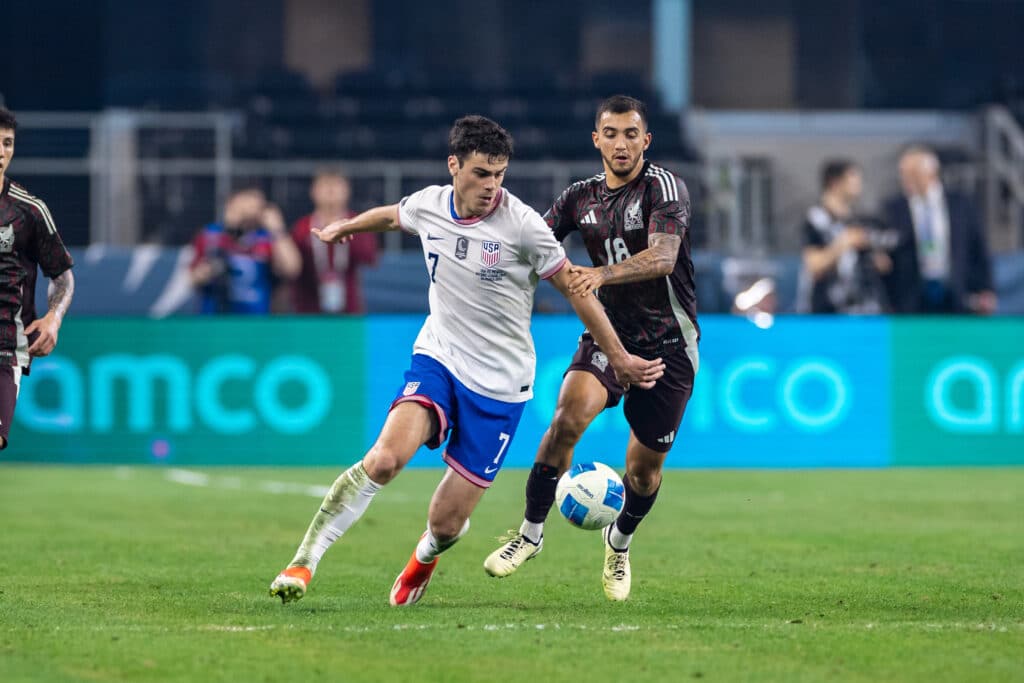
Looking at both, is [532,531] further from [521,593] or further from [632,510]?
[632,510]

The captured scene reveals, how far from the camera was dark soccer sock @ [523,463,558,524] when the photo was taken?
846 cm

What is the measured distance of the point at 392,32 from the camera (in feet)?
94.6

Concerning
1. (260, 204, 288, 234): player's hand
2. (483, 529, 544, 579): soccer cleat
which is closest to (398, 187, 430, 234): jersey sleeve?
(483, 529, 544, 579): soccer cleat

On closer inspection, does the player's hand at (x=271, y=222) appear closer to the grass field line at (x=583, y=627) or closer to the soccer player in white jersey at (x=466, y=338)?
the soccer player in white jersey at (x=466, y=338)

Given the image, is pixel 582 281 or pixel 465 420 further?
pixel 465 420

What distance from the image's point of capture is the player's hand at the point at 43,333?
8141 millimetres

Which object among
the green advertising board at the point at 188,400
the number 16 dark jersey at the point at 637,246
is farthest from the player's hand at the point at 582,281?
the green advertising board at the point at 188,400

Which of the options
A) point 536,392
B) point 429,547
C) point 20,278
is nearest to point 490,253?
point 429,547

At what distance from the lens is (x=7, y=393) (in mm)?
8094

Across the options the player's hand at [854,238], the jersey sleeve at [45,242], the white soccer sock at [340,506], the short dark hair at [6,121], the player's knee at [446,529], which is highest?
the short dark hair at [6,121]

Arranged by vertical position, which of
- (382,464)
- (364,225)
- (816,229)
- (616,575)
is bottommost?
(616,575)

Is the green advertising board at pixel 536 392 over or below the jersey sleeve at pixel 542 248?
below

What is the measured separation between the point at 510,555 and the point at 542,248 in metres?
1.64

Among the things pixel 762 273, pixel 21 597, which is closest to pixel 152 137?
pixel 762 273
